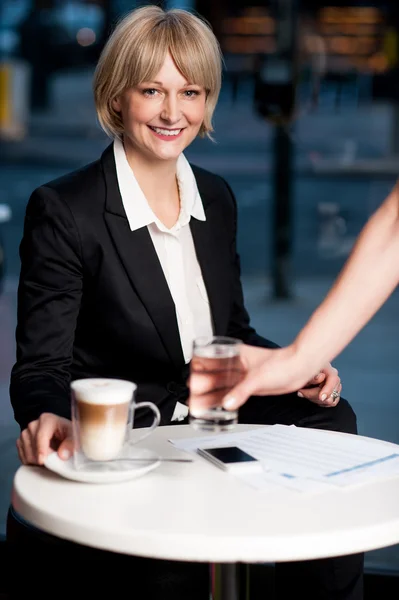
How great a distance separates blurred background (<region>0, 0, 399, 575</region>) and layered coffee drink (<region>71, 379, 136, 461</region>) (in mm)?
425

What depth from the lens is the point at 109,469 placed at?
186cm

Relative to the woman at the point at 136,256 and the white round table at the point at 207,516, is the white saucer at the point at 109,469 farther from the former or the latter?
the woman at the point at 136,256

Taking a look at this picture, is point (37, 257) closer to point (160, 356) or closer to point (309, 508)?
point (160, 356)

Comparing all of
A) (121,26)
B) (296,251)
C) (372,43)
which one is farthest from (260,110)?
(372,43)

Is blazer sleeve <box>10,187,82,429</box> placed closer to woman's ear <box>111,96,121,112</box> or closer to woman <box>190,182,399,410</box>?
woman's ear <box>111,96,121,112</box>

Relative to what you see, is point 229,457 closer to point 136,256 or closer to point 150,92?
point 136,256

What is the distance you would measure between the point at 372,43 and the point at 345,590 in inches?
377

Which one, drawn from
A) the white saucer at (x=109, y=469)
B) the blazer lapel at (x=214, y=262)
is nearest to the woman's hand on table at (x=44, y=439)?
the white saucer at (x=109, y=469)

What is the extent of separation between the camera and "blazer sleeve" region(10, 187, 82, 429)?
7.63 feet

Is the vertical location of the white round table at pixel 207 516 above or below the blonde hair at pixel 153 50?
below

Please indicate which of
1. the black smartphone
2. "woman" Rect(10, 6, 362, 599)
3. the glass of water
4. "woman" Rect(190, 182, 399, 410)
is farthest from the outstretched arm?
"woman" Rect(10, 6, 362, 599)

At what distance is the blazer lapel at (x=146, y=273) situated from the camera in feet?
8.26

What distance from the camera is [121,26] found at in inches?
100

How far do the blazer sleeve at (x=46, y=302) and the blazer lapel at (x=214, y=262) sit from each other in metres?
0.33
